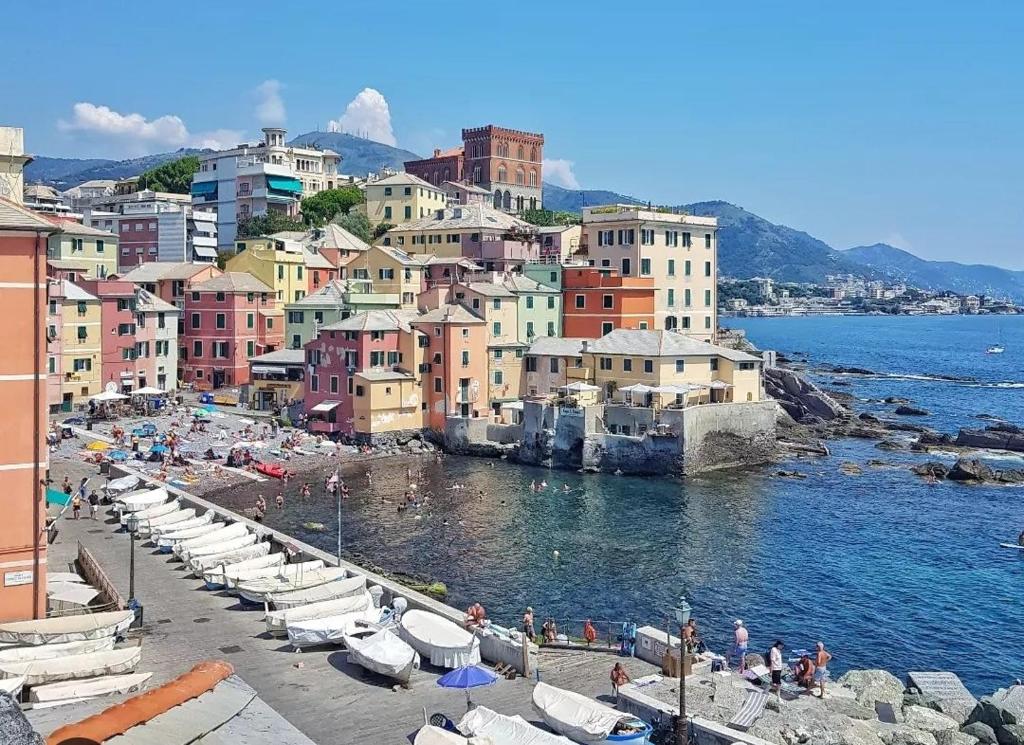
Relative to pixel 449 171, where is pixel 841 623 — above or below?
below

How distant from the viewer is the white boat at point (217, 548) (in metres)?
37.7

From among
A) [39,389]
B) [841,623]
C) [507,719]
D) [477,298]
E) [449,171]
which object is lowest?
[841,623]

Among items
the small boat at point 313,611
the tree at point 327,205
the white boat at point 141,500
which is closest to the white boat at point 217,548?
the white boat at point 141,500

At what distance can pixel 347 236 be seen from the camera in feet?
346

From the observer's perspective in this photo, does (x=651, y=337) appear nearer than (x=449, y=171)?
Yes

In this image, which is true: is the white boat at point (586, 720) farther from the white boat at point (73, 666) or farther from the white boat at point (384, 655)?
the white boat at point (73, 666)

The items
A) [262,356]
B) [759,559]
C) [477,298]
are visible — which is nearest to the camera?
[759,559]

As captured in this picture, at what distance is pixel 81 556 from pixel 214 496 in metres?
23.1

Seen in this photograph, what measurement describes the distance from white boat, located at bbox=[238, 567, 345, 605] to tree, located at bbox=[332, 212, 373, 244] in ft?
274

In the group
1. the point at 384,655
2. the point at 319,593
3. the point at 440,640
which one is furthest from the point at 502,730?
the point at 319,593

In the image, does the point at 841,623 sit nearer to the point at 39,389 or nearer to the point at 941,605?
the point at 941,605

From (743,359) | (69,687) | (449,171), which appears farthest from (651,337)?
(449,171)

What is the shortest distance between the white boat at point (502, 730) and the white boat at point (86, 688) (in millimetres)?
8153

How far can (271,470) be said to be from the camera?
6444 centimetres
